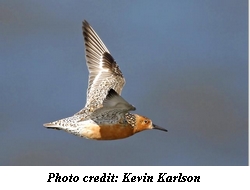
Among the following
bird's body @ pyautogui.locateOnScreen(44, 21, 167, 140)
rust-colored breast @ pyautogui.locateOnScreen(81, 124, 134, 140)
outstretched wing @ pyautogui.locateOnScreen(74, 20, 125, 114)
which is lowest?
rust-colored breast @ pyautogui.locateOnScreen(81, 124, 134, 140)

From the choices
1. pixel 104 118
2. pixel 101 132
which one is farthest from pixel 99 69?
pixel 101 132

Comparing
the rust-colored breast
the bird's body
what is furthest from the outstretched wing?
the rust-colored breast

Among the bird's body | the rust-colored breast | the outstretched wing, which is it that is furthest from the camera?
the outstretched wing

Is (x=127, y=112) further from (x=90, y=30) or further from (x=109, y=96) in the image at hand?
(x=90, y=30)

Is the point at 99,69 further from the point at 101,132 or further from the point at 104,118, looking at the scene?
the point at 101,132

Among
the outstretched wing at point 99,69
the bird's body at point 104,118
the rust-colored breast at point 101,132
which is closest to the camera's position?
the bird's body at point 104,118

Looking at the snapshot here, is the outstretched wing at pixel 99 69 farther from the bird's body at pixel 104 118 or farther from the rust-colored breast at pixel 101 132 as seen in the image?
the rust-colored breast at pixel 101 132

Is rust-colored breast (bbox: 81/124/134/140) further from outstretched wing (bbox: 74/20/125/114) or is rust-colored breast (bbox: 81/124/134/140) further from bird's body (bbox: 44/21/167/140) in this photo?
outstretched wing (bbox: 74/20/125/114)

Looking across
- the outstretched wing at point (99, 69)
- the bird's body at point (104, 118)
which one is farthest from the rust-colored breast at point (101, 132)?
the outstretched wing at point (99, 69)

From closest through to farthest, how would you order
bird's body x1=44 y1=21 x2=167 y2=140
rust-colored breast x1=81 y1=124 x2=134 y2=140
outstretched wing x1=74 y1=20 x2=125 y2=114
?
bird's body x1=44 y1=21 x2=167 y2=140 → rust-colored breast x1=81 y1=124 x2=134 y2=140 → outstretched wing x1=74 y1=20 x2=125 y2=114
